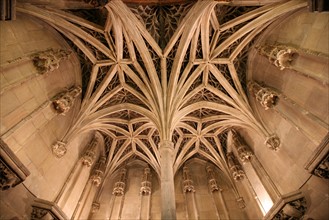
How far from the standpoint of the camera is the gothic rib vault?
10.3 meters

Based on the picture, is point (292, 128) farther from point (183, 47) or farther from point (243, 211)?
point (183, 47)

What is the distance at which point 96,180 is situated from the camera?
1183cm

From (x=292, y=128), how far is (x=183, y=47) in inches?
219

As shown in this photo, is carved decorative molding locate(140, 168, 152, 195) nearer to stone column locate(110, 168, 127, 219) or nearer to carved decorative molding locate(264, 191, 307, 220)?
stone column locate(110, 168, 127, 219)

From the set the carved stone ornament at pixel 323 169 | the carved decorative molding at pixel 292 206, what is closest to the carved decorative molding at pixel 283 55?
the carved stone ornament at pixel 323 169

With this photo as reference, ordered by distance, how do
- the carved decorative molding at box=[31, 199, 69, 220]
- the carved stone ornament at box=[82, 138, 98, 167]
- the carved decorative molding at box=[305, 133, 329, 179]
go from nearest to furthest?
the carved decorative molding at box=[305, 133, 329, 179]
the carved decorative molding at box=[31, 199, 69, 220]
the carved stone ornament at box=[82, 138, 98, 167]

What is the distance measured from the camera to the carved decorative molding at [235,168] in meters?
11.8

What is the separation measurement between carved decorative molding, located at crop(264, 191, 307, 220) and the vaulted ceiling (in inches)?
108

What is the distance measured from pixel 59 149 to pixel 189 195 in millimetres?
Answer: 6664

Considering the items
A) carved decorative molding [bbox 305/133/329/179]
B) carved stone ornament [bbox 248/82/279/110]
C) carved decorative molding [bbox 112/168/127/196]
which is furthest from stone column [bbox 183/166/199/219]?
carved decorative molding [bbox 305/133/329/179]

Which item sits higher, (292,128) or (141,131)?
(141,131)

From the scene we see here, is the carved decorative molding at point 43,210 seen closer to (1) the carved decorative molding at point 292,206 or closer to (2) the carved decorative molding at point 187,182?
(2) the carved decorative molding at point 187,182

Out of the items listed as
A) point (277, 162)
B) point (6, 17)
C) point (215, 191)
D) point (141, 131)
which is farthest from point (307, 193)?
point (6, 17)

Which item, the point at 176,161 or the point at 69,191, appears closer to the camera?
the point at 69,191
